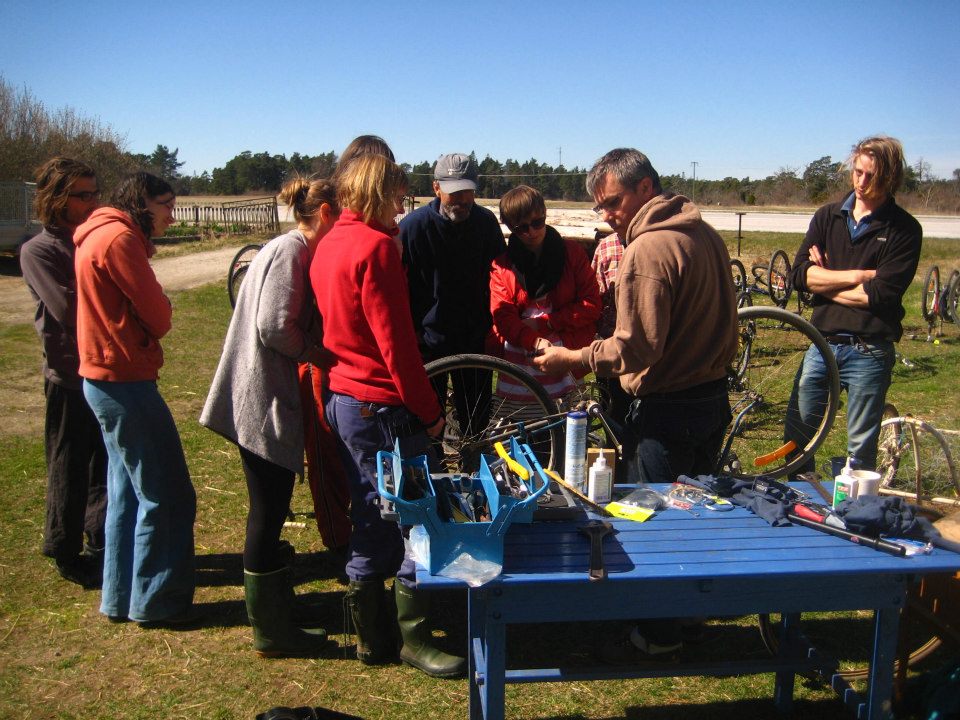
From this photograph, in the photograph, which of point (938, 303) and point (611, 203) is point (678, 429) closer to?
point (611, 203)

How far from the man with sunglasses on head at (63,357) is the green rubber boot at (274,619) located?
1.14 m

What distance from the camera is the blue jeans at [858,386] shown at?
3.78 m

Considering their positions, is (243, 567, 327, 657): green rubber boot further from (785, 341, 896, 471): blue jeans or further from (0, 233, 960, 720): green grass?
(785, 341, 896, 471): blue jeans

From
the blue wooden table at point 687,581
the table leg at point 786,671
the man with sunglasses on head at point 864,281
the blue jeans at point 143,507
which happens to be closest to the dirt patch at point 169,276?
the blue jeans at point 143,507

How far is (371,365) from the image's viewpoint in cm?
283

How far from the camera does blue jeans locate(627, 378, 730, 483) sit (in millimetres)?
3037

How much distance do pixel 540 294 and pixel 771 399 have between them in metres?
3.80

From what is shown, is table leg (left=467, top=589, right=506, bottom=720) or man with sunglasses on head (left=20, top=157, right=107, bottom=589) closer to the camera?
table leg (left=467, top=589, right=506, bottom=720)

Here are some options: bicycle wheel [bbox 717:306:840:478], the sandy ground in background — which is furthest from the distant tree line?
bicycle wheel [bbox 717:306:840:478]

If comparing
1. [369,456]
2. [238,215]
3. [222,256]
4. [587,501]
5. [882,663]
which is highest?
[238,215]

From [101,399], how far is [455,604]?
179 centimetres

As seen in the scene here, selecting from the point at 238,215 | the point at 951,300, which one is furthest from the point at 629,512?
the point at 238,215

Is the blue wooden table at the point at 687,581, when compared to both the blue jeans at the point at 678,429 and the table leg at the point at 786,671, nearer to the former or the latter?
the table leg at the point at 786,671

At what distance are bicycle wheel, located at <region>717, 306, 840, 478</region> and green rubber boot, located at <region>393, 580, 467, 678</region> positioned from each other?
4.52 feet
